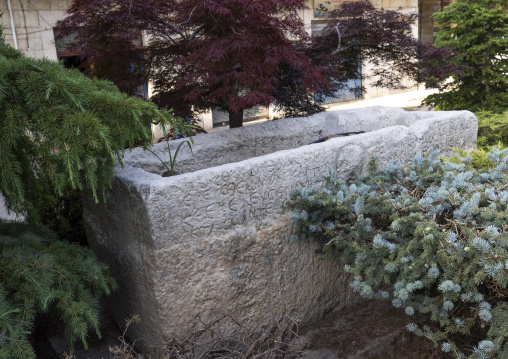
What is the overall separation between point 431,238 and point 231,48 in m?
1.93

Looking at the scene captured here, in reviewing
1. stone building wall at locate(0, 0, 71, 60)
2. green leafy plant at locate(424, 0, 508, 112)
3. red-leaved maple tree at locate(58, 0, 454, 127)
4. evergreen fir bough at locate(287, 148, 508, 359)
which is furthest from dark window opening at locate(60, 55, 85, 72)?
green leafy plant at locate(424, 0, 508, 112)

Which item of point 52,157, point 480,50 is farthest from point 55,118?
point 480,50

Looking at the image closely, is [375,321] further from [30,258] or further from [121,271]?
[30,258]

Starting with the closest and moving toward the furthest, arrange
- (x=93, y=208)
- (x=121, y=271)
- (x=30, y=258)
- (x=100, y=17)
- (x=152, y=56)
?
(x=30, y=258) → (x=121, y=271) → (x=93, y=208) → (x=100, y=17) → (x=152, y=56)

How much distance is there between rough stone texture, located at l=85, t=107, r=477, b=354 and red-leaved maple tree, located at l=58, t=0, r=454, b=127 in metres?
0.82

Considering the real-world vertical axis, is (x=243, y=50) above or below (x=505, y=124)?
above

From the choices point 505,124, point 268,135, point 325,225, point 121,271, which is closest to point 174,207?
point 121,271

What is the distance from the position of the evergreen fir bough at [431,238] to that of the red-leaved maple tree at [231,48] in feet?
3.65

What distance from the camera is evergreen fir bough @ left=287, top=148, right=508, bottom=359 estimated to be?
189 centimetres

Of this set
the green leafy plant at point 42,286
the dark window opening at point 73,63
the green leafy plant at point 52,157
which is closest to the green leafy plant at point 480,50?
the dark window opening at point 73,63

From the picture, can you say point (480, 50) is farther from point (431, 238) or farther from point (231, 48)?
point (431, 238)

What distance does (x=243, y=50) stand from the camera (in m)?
3.20

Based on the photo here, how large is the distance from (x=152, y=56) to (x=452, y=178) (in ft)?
8.23

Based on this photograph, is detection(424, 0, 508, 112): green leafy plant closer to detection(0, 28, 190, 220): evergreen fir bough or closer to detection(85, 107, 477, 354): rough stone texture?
detection(85, 107, 477, 354): rough stone texture
